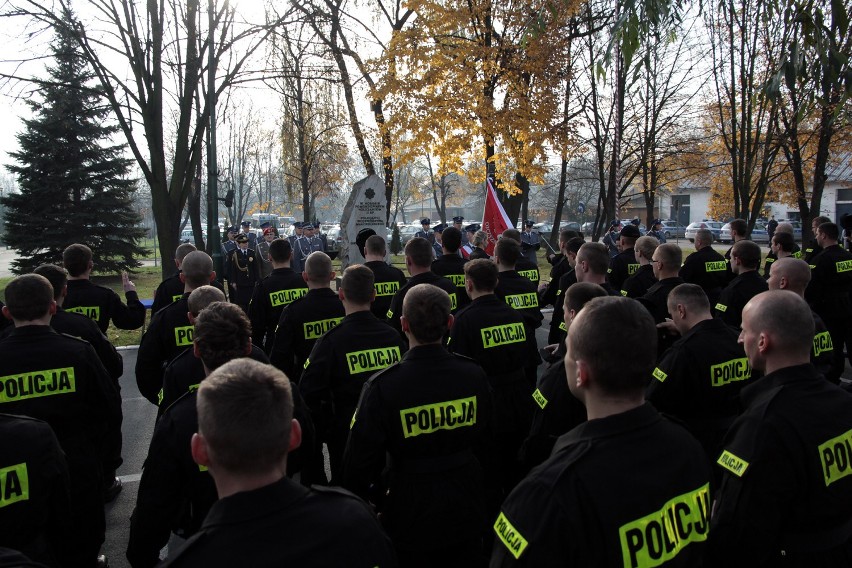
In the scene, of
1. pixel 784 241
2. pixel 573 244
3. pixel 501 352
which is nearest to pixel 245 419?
pixel 501 352

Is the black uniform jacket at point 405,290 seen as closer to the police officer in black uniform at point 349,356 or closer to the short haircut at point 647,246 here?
the police officer in black uniform at point 349,356

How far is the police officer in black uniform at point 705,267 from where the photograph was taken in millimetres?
9102

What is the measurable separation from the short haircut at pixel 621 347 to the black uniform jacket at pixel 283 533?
895mm

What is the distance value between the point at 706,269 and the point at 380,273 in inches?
190

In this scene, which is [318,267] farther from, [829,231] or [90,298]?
[829,231]

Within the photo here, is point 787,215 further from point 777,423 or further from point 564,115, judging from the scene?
point 777,423

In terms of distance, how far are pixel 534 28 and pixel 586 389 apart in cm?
502

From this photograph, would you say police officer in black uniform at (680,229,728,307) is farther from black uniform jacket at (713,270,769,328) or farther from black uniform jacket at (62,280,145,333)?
black uniform jacket at (62,280,145,333)

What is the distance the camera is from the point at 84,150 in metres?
24.2

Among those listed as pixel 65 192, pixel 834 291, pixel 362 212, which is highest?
pixel 65 192

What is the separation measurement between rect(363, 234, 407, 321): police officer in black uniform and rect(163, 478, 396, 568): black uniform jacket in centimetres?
570

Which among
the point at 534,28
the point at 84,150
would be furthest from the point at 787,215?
the point at 534,28

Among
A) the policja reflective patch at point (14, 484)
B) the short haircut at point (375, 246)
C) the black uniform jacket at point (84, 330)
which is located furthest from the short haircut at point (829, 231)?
the policja reflective patch at point (14, 484)

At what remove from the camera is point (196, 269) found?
550cm
